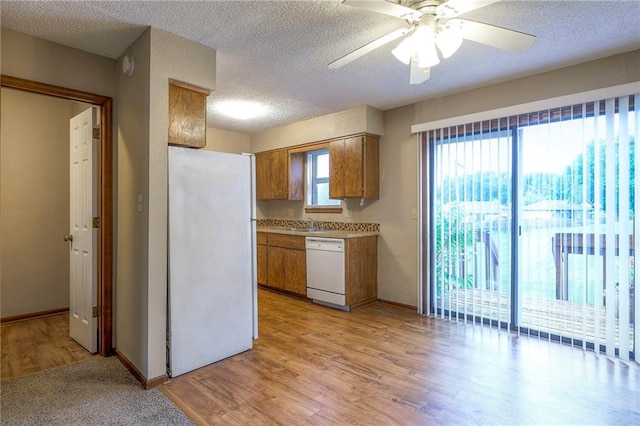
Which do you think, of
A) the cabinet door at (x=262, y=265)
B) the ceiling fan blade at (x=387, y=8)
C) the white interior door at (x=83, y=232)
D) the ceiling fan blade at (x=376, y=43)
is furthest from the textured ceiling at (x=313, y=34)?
the cabinet door at (x=262, y=265)

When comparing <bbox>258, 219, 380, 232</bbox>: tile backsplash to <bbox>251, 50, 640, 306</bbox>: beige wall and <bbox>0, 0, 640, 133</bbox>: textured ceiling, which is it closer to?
<bbox>251, 50, 640, 306</bbox>: beige wall

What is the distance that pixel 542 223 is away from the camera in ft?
10.2

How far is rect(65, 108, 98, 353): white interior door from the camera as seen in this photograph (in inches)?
112

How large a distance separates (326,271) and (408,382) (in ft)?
6.42

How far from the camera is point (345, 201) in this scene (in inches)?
190

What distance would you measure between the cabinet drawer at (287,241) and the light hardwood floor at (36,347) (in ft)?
8.16

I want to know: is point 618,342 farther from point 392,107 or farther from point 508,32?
point 392,107

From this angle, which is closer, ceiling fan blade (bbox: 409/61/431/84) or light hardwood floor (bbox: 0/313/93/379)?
ceiling fan blade (bbox: 409/61/431/84)

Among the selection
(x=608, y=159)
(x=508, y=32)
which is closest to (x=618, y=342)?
(x=608, y=159)

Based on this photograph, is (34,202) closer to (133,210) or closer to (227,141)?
(133,210)

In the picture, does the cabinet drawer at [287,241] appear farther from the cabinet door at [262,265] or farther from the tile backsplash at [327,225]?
the tile backsplash at [327,225]

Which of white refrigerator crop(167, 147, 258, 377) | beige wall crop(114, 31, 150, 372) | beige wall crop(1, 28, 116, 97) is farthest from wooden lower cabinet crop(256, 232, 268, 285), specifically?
beige wall crop(1, 28, 116, 97)

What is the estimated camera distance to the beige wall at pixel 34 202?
12.2 feet

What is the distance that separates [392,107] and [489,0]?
8.56 ft
